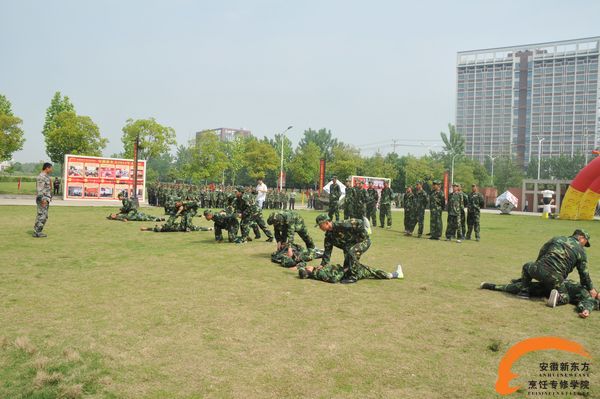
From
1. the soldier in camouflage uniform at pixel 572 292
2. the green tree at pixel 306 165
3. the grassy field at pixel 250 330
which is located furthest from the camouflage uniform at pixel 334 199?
the green tree at pixel 306 165

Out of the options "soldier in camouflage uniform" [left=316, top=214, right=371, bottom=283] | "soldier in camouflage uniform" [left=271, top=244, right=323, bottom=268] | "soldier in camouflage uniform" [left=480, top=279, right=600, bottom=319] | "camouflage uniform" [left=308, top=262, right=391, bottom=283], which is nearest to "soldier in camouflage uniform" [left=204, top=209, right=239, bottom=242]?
"soldier in camouflage uniform" [left=271, top=244, right=323, bottom=268]

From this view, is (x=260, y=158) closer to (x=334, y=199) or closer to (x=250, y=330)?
(x=334, y=199)

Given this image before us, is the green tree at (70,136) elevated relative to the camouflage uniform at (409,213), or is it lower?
elevated

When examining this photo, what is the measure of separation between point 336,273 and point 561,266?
11.5ft

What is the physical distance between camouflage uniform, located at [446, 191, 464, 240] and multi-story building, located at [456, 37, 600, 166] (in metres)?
83.7

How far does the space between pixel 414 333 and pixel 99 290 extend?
4.75 metres

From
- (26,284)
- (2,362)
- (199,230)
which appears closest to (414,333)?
(2,362)

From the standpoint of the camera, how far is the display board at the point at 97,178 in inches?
1206

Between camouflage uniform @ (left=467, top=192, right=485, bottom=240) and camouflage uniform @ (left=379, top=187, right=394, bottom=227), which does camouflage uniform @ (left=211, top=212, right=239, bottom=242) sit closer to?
camouflage uniform @ (left=467, top=192, right=485, bottom=240)

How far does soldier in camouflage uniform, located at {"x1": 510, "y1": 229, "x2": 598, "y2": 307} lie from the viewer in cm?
679

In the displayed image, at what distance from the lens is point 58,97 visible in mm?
42781

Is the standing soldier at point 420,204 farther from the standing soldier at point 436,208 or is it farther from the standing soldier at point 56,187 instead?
Answer: the standing soldier at point 56,187

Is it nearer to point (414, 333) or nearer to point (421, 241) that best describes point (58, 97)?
point (421, 241)

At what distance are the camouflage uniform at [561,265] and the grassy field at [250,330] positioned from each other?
1.27ft
